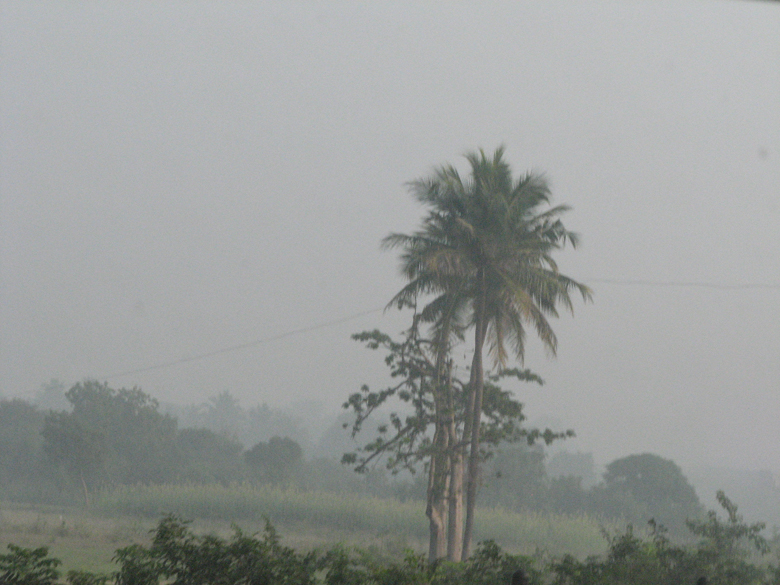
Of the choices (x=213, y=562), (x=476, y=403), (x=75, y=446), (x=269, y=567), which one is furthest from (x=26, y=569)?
(x=75, y=446)

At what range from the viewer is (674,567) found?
11.5m

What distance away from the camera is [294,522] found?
34.6m

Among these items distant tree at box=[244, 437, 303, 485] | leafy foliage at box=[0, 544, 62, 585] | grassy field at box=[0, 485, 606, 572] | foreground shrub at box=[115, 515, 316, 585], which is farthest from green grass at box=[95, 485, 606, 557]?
leafy foliage at box=[0, 544, 62, 585]

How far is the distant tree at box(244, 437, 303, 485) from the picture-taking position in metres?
53.4

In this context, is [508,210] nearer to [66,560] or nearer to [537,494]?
[66,560]

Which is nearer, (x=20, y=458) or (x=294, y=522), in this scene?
(x=294, y=522)

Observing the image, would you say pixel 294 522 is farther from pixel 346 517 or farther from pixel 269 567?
pixel 269 567

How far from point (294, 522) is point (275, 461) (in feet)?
64.6

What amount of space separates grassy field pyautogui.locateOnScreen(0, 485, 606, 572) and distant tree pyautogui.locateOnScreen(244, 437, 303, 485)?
14.2 m

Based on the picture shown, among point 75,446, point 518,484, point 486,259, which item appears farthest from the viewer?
point 518,484

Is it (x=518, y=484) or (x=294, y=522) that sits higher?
(x=518, y=484)

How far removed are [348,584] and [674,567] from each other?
19.7 ft

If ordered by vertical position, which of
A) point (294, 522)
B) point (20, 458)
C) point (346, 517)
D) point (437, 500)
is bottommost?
point (294, 522)

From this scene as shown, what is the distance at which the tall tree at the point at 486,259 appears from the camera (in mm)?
20266
